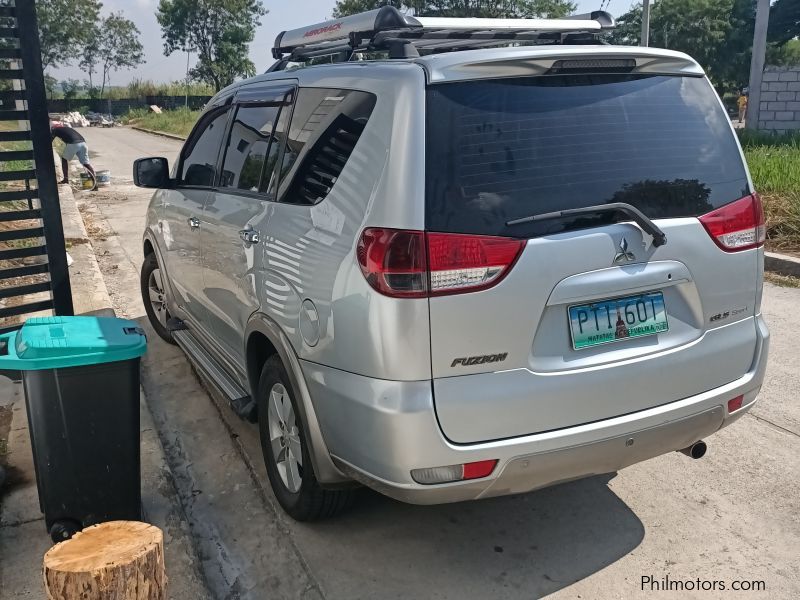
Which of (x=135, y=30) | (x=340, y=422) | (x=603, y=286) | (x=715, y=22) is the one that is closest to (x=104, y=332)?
(x=340, y=422)

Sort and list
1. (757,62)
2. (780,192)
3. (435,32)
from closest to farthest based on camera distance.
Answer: (435,32), (780,192), (757,62)

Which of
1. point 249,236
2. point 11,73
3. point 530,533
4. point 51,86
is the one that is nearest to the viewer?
point 530,533

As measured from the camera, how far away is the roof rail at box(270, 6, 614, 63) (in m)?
3.23

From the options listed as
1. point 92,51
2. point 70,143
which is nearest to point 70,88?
point 92,51

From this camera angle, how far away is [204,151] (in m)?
4.43

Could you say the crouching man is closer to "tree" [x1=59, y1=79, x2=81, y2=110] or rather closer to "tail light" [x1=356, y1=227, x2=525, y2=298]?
"tail light" [x1=356, y1=227, x2=525, y2=298]

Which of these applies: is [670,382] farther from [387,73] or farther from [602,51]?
[387,73]

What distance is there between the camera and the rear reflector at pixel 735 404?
2.96 meters

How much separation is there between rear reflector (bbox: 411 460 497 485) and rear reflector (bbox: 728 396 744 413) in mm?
1106

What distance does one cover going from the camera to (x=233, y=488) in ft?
12.1

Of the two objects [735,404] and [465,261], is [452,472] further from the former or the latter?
[735,404]

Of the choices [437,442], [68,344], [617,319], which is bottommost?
[437,442]

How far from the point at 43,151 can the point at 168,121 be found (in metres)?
37.9

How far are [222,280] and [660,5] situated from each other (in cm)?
5689
